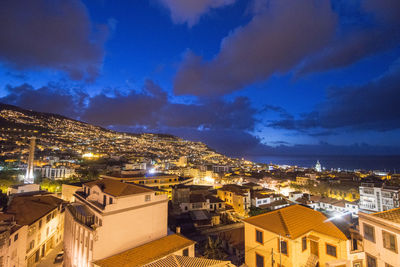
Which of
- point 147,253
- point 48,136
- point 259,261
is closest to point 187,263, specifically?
point 147,253

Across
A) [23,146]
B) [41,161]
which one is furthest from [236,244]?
[23,146]

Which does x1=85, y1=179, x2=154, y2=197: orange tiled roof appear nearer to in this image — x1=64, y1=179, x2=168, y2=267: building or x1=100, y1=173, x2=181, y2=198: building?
x1=64, y1=179, x2=168, y2=267: building

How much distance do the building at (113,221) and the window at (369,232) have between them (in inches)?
491

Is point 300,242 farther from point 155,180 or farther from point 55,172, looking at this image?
point 55,172

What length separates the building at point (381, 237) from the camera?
871 centimetres

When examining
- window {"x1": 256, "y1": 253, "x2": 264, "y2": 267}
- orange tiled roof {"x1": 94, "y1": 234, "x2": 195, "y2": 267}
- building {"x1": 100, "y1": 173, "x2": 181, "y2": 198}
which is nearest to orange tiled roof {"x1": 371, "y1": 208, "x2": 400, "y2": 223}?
window {"x1": 256, "y1": 253, "x2": 264, "y2": 267}

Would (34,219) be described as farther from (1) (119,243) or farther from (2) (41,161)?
(2) (41,161)

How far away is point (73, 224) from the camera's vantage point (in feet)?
50.1

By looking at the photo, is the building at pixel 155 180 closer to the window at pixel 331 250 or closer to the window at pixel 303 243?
the window at pixel 303 243

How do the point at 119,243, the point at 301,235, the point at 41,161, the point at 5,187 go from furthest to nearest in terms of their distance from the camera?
the point at 41,161
the point at 5,187
the point at 119,243
the point at 301,235

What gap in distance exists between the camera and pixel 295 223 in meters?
10.5

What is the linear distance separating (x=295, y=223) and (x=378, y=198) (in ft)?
133

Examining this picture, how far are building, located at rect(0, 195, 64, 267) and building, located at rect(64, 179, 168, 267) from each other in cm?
304

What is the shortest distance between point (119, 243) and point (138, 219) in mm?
1738
